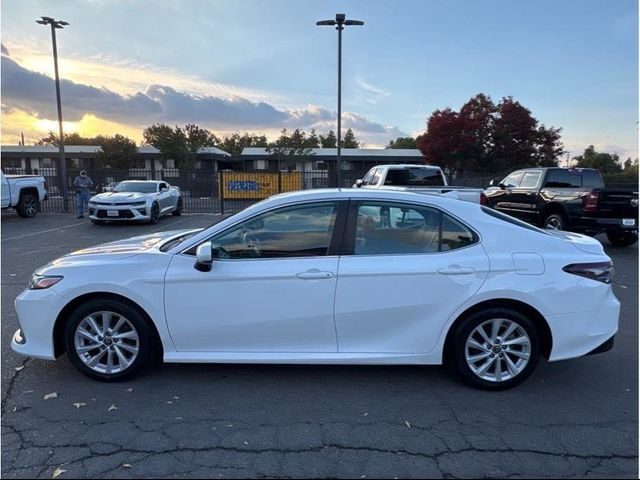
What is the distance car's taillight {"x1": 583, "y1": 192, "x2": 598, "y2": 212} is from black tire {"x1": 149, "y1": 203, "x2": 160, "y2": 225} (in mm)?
12059

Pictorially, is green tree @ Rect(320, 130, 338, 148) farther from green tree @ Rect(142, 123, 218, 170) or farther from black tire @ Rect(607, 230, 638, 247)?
black tire @ Rect(607, 230, 638, 247)

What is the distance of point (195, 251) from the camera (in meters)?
3.73

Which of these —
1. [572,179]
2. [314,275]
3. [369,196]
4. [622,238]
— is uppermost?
[572,179]

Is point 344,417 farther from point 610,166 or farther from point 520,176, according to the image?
point 610,166

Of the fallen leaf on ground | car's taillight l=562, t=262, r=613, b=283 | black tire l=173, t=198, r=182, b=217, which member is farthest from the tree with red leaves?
the fallen leaf on ground

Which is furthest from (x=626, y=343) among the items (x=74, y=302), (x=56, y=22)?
(x=56, y=22)

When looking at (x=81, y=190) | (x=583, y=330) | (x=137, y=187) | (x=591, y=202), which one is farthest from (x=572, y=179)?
(x=81, y=190)

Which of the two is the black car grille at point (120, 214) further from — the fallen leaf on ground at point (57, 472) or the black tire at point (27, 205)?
the fallen leaf on ground at point (57, 472)

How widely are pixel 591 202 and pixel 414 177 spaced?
4.14 m

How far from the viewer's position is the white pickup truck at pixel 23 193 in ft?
51.9

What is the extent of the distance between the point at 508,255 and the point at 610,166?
51.9 m

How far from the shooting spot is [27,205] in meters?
17.0

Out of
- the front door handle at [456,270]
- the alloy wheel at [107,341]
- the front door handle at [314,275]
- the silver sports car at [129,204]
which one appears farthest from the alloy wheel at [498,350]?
the silver sports car at [129,204]

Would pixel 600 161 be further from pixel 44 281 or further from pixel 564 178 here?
pixel 44 281
